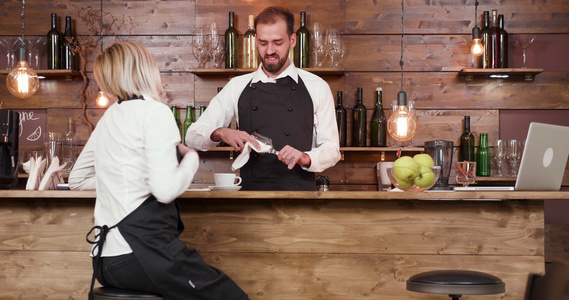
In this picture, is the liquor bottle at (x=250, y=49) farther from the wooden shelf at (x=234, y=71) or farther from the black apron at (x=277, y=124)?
the black apron at (x=277, y=124)

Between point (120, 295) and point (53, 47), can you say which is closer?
point (120, 295)

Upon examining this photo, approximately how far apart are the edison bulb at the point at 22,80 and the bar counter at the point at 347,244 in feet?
4.63

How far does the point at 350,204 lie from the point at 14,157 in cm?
143

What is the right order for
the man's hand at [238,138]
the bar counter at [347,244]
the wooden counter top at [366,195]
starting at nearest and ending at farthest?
the wooden counter top at [366,195], the bar counter at [347,244], the man's hand at [238,138]

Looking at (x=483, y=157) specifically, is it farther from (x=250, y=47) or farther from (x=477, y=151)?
(x=250, y=47)

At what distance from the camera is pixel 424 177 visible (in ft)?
7.59

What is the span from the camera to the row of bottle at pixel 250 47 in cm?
415

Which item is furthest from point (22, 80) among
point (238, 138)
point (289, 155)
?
point (289, 155)

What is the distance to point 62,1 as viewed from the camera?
175 inches

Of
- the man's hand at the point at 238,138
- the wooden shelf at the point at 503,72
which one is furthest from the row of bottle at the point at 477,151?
the man's hand at the point at 238,138

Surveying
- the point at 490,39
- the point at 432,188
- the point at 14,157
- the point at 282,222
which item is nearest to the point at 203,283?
the point at 282,222

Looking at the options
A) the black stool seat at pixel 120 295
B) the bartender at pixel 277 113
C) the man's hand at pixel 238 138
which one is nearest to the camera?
the black stool seat at pixel 120 295

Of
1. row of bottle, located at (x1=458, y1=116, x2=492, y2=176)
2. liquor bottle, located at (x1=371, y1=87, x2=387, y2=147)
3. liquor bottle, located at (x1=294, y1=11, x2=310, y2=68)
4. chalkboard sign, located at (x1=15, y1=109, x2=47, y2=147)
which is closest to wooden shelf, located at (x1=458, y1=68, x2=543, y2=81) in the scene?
row of bottle, located at (x1=458, y1=116, x2=492, y2=176)

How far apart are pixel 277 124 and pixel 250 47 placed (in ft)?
4.01
